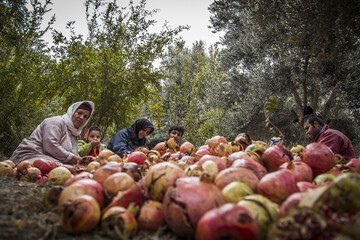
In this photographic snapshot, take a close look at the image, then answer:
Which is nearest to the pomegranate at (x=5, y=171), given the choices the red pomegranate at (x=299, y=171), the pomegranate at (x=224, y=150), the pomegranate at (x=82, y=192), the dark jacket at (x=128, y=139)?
the pomegranate at (x=82, y=192)

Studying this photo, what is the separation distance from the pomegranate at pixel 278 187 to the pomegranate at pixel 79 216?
99 centimetres

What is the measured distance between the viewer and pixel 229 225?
0.92 metres

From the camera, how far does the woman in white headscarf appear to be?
3.80 m

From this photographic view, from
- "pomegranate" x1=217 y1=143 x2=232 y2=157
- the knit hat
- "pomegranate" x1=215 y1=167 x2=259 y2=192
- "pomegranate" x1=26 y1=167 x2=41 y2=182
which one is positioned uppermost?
the knit hat

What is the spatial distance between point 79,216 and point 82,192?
233 mm

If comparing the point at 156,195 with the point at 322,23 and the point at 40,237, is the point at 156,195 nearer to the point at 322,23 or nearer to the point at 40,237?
the point at 40,237

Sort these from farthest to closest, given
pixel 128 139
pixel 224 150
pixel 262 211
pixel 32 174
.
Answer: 1. pixel 128 139
2. pixel 32 174
3. pixel 224 150
4. pixel 262 211

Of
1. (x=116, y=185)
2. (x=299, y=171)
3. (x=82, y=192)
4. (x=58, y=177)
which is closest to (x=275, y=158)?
(x=299, y=171)

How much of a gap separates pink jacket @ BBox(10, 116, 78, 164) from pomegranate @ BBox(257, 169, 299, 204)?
135 inches

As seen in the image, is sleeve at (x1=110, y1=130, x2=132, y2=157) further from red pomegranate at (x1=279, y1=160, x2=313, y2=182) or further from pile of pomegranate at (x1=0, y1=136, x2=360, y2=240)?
red pomegranate at (x1=279, y1=160, x2=313, y2=182)

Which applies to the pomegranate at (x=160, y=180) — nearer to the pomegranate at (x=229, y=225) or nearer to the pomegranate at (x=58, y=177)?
the pomegranate at (x=229, y=225)

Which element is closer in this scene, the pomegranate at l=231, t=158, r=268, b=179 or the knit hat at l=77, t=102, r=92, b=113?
the pomegranate at l=231, t=158, r=268, b=179

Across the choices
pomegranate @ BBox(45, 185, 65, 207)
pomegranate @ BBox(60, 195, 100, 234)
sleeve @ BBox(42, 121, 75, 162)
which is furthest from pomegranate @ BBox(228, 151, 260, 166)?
sleeve @ BBox(42, 121, 75, 162)

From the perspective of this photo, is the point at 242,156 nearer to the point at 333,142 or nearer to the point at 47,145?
the point at 333,142
